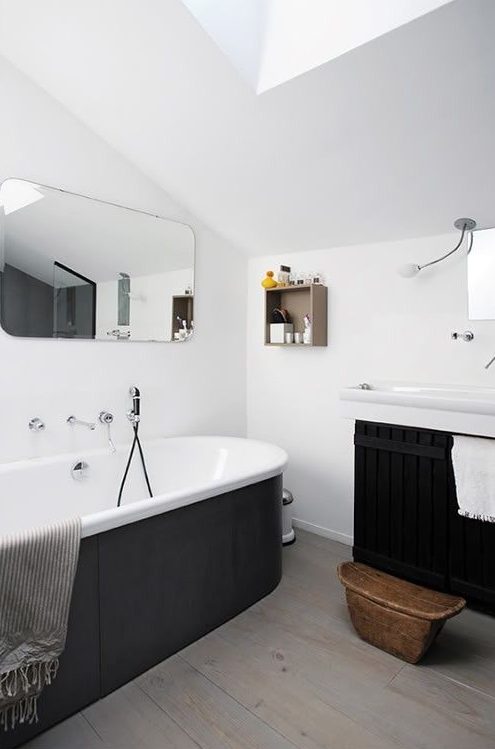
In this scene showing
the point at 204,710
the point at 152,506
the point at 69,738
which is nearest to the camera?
the point at 69,738

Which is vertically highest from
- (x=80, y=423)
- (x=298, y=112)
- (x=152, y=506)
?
(x=298, y=112)

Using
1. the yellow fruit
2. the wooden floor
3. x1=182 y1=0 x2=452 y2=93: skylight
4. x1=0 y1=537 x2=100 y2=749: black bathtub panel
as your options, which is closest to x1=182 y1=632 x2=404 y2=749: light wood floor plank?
the wooden floor

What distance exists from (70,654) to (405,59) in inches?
91.6

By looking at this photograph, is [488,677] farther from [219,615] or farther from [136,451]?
[136,451]

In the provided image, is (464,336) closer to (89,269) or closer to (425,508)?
(425,508)

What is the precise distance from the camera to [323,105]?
1.97 meters

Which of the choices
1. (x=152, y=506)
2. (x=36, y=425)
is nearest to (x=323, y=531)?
(x=152, y=506)

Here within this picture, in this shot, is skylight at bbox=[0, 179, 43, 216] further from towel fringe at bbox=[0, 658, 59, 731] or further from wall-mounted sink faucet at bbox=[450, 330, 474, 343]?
wall-mounted sink faucet at bbox=[450, 330, 474, 343]

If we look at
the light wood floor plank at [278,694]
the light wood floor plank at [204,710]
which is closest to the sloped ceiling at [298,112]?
the light wood floor plank at [278,694]

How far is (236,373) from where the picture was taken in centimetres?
338

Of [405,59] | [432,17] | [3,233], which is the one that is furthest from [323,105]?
[3,233]

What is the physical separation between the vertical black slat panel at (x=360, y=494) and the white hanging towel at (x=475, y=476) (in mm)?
492

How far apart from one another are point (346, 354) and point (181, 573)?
161cm

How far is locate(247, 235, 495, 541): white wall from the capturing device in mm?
2449
